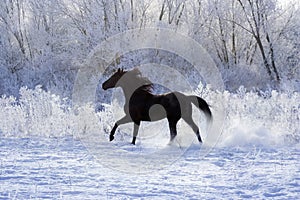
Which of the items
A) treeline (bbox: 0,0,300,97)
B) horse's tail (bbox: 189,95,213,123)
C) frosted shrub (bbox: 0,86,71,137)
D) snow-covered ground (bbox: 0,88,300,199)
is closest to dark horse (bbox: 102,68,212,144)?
horse's tail (bbox: 189,95,213,123)

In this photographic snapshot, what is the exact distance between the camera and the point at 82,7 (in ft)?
88.8

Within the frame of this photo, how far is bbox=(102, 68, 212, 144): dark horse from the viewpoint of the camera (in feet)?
27.2

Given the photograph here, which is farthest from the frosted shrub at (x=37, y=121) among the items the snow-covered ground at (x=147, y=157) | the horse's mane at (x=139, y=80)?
the horse's mane at (x=139, y=80)

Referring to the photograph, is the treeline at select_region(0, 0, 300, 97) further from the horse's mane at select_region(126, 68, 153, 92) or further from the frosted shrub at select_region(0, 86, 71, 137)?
the horse's mane at select_region(126, 68, 153, 92)

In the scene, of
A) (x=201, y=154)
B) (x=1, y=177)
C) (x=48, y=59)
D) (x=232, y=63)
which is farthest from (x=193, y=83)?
(x=1, y=177)

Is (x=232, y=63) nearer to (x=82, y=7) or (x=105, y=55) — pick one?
(x=105, y=55)

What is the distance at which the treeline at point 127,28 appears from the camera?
83.8 ft

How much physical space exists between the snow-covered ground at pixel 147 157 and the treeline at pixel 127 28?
14.6m

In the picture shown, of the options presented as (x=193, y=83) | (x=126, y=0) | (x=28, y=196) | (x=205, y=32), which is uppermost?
(x=126, y=0)

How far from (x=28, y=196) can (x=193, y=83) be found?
1877cm

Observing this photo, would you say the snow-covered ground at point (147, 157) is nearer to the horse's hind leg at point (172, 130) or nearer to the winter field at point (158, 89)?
the winter field at point (158, 89)

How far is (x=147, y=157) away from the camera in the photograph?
6.87 m

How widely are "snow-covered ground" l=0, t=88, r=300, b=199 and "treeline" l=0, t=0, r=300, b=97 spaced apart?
14.6 meters

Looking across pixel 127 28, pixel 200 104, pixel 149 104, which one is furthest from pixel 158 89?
pixel 200 104
